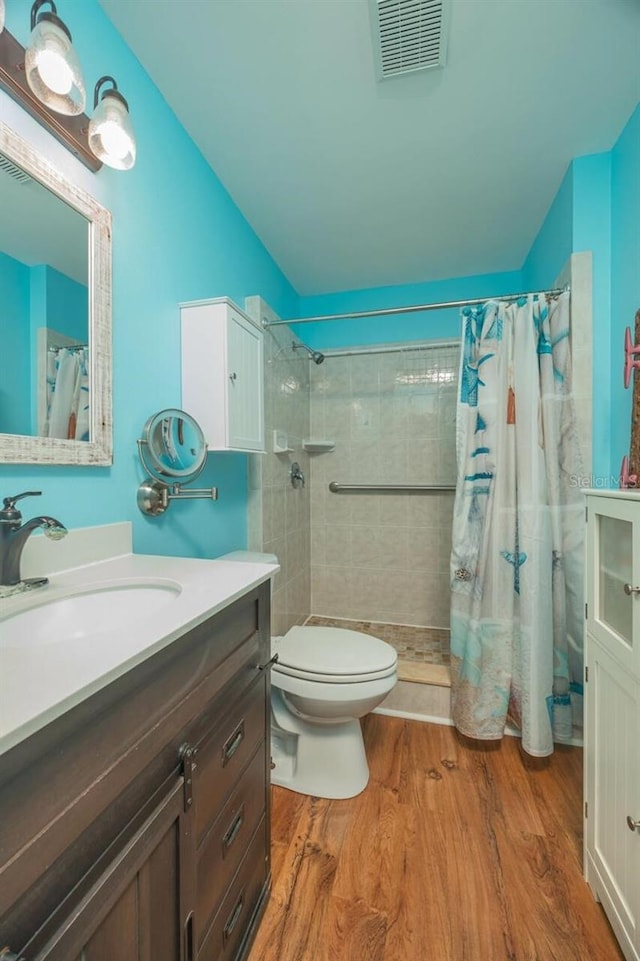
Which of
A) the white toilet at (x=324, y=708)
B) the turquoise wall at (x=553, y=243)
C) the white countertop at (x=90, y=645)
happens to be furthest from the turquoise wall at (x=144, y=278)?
A: the turquoise wall at (x=553, y=243)

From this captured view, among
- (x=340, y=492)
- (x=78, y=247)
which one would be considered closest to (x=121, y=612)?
(x=78, y=247)

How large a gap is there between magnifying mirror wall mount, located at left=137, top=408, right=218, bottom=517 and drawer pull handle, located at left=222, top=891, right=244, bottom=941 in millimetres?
949

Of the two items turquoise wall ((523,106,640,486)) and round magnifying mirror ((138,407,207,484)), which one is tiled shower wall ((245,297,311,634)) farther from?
turquoise wall ((523,106,640,486))

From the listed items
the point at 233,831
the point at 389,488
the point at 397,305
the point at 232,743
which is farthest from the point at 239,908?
the point at 397,305

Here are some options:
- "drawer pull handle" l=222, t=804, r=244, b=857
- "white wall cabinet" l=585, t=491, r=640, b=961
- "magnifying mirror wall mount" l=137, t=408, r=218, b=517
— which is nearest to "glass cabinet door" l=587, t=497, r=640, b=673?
"white wall cabinet" l=585, t=491, r=640, b=961

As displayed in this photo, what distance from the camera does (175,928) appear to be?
609 mm

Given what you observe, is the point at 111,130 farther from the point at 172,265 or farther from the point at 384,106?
the point at 384,106

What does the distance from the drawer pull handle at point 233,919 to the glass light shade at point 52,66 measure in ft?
5.64

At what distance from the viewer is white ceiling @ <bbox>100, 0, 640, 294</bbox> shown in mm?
1068

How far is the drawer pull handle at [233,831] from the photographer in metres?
0.78

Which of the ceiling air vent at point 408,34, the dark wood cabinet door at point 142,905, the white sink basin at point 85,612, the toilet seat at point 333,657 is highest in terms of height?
the ceiling air vent at point 408,34

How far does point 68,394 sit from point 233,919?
123 cm

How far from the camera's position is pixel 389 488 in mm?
2516

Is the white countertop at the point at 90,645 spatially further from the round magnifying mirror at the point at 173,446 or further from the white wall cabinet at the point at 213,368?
the white wall cabinet at the point at 213,368
